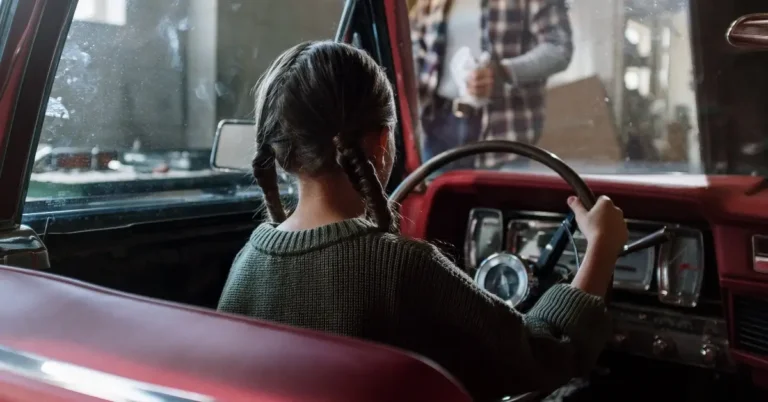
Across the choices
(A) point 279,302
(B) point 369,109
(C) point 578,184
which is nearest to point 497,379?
(A) point 279,302

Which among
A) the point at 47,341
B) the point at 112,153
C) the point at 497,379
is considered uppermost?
the point at 112,153

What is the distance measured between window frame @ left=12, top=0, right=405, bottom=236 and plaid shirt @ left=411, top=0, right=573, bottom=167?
0.21 metres

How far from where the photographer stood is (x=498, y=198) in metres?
2.64

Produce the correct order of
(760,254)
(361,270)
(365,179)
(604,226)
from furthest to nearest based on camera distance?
(760,254), (604,226), (365,179), (361,270)

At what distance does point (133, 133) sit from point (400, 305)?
4.78ft

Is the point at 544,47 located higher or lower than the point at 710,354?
higher

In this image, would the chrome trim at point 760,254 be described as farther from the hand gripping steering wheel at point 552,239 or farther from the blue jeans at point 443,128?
the blue jeans at point 443,128

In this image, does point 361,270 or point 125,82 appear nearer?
point 361,270

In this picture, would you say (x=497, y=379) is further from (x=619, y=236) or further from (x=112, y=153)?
(x=112, y=153)

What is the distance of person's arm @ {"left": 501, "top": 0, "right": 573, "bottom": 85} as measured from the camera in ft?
10.7

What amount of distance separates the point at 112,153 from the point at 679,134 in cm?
186

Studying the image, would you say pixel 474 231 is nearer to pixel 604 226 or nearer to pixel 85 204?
pixel 604 226

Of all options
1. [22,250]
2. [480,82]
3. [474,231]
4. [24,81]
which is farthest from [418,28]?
[22,250]

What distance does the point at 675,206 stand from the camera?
2.31 metres
